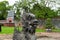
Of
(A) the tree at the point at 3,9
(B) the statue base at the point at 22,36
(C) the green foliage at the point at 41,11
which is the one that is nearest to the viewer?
(B) the statue base at the point at 22,36

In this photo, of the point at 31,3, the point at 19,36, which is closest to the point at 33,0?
the point at 31,3

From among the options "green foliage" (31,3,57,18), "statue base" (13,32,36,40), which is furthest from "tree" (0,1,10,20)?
"statue base" (13,32,36,40)

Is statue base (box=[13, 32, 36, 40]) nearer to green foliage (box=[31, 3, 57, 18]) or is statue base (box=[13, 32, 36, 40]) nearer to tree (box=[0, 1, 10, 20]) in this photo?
green foliage (box=[31, 3, 57, 18])

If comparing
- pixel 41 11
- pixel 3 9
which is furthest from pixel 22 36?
pixel 3 9

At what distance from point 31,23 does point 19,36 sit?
1.89 feet

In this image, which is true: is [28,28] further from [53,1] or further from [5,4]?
[5,4]

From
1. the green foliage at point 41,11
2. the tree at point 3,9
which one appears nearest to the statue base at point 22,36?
the green foliage at point 41,11

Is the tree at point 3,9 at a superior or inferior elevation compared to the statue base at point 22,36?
inferior

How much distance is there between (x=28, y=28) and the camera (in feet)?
19.8

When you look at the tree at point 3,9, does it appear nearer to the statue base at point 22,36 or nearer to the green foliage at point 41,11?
the green foliage at point 41,11

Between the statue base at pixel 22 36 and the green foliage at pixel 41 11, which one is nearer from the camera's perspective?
the statue base at pixel 22 36

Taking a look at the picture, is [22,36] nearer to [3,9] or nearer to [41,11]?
[41,11]

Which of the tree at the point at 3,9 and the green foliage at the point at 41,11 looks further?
the tree at the point at 3,9

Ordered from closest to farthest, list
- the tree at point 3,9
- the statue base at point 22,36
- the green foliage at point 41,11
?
1. the statue base at point 22,36
2. the green foliage at point 41,11
3. the tree at point 3,9
